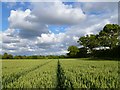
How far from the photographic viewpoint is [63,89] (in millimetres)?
8617

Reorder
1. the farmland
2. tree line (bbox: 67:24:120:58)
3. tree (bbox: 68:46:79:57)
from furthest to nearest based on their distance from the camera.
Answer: tree (bbox: 68:46:79:57) → tree line (bbox: 67:24:120:58) → the farmland

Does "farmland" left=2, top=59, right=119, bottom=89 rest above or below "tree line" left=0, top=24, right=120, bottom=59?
below

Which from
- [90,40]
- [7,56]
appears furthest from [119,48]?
[7,56]

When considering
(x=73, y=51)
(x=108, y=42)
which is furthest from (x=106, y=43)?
(x=73, y=51)

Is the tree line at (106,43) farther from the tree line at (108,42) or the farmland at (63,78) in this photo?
the farmland at (63,78)

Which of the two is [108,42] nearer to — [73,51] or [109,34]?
[109,34]

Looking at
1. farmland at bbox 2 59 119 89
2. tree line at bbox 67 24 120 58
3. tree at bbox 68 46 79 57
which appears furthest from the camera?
tree at bbox 68 46 79 57

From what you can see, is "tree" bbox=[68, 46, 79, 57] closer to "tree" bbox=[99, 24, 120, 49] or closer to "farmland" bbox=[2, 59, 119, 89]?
"tree" bbox=[99, 24, 120, 49]

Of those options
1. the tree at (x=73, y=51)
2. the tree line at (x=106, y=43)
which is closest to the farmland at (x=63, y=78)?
the tree line at (x=106, y=43)

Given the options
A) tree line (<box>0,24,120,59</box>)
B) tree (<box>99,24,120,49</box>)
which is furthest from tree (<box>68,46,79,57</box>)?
tree (<box>99,24,120,49</box>)

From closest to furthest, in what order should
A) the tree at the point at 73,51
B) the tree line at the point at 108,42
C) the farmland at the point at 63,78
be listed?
1. the farmland at the point at 63,78
2. the tree line at the point at 108,42
3. the tree at the point at 73,51

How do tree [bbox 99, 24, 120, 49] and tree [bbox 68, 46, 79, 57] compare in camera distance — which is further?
tree [bbox 68, 46, 79, 57]

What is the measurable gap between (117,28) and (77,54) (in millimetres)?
40290

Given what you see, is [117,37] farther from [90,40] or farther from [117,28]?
[90,40]
